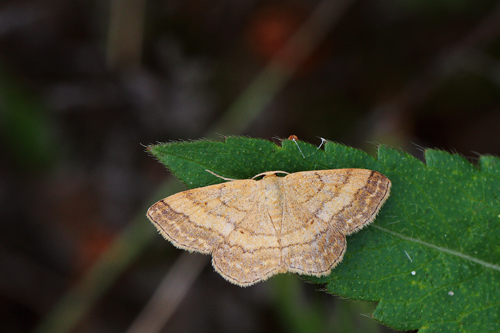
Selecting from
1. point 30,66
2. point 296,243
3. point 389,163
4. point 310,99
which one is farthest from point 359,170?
point 30,66

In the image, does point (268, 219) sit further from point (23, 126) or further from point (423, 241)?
point (23, 126)

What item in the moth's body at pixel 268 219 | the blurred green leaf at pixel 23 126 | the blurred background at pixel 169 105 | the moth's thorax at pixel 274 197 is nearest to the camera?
the moth's body at pixel 268 219

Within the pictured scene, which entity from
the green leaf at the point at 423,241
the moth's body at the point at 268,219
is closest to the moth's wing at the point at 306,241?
the moth's body at the point at 268,219

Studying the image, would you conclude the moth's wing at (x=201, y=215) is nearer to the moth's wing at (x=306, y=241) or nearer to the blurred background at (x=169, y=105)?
the moth's wing at (x=306, y=241)

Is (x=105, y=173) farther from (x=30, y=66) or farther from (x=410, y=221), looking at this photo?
(x=410, y=221)

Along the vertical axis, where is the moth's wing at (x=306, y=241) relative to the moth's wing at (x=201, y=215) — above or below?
below

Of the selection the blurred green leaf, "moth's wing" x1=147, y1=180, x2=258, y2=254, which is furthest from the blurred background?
"moth's wing" x1=147, y1=180, x2=258, y2=254
